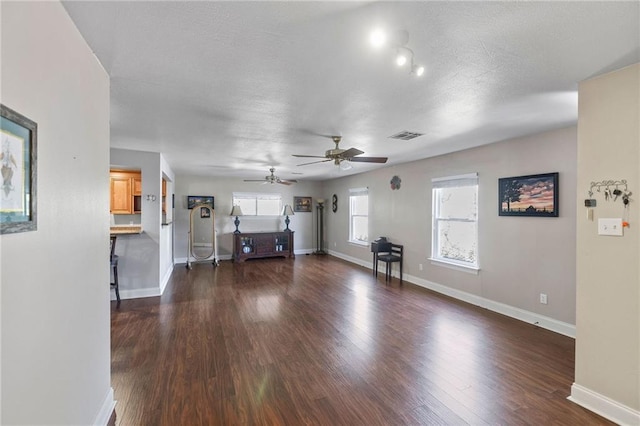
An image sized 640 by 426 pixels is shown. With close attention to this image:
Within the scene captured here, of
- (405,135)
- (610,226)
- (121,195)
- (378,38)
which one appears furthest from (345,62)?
(121,195)

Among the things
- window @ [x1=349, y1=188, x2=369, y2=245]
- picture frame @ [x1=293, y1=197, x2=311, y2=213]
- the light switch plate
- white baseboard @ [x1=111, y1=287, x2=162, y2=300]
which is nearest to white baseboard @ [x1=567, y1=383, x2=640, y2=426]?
the light switch plate

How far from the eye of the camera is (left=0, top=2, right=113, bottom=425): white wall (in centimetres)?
99

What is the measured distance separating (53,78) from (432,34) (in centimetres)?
186

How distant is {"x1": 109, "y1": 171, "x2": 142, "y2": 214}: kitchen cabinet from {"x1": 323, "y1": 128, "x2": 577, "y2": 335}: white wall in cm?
531

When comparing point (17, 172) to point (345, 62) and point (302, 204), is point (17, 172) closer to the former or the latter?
point (345, 62)

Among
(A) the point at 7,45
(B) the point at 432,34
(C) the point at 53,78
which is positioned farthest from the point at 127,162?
(B) the point at 432,34

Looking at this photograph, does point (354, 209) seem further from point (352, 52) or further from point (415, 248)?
point (352, 52)

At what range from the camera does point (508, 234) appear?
3.92 m

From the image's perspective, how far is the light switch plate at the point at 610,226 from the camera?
1.98m

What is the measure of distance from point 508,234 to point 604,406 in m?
2.26

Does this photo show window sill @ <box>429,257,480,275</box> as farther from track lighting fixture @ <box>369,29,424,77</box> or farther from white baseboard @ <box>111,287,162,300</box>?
white baseboard @ <box>111,287,162,300</box>

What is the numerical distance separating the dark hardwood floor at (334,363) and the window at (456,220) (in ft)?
2.83

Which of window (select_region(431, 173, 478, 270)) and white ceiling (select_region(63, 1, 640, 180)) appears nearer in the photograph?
white ceiling (select_region(63, 1, 640, 180))

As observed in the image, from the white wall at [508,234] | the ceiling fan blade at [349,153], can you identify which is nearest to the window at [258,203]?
the white wall at [508,234]
